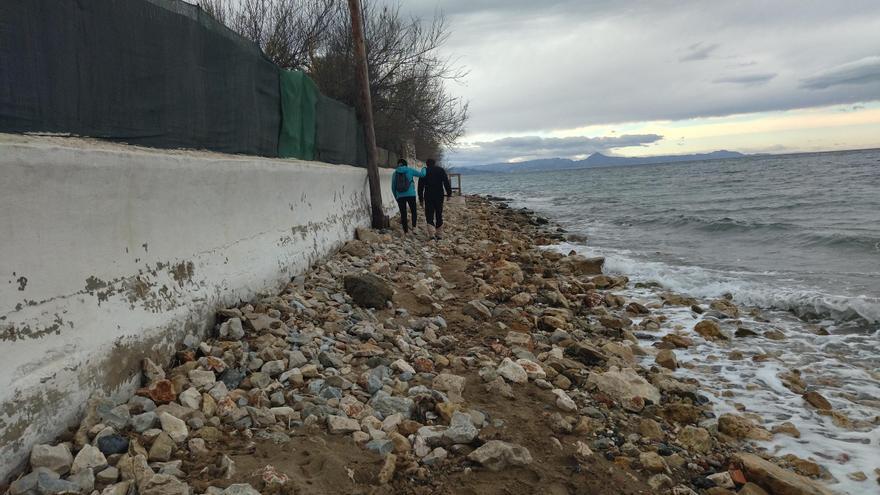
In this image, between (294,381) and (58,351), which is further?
(294,381)

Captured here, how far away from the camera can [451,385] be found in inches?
162

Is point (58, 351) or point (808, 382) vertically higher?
point (58, 351)

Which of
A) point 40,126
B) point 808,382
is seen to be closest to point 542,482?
point 40,126

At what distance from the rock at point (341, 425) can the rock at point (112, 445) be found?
107cm

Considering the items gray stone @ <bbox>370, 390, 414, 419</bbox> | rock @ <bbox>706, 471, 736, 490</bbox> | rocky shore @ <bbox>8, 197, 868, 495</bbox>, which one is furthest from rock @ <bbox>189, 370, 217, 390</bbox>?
rock @ <bbox>706, 471, 736, 490</bbox>

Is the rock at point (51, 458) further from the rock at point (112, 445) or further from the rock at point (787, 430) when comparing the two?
the rock at point (787, 430)

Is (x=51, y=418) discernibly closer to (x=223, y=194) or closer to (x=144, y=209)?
(x=144, y=209)

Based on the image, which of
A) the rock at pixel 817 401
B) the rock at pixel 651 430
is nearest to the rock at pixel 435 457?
the rock at pixel 651 430

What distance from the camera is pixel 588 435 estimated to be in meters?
3.73

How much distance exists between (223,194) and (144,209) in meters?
1.20

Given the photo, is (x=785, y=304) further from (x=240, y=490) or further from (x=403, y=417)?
(x=240, y=490)

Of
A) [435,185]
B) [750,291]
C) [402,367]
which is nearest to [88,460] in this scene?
[402,367]

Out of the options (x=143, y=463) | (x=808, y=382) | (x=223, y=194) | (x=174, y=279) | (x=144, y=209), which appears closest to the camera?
(x=143, y=463)

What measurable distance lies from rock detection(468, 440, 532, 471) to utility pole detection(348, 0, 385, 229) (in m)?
8.39
